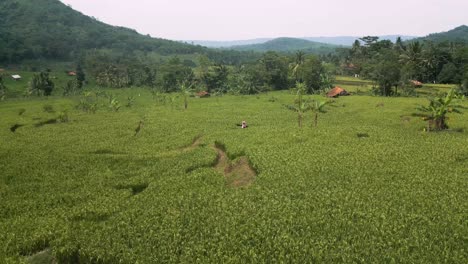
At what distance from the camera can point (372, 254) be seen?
61.8 feet

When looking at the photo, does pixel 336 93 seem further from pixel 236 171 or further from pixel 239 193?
pixel 239 193

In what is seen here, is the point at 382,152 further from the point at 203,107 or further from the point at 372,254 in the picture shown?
the point at 203,107

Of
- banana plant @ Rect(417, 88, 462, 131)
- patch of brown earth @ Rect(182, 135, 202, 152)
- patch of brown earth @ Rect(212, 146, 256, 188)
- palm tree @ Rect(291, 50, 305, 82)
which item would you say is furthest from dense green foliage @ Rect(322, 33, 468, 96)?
patch of brown earth @ Rect(212, 146, 256, 188)

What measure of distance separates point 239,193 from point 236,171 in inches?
293

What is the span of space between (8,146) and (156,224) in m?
30.9

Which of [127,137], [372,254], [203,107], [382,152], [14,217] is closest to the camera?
[372,254]

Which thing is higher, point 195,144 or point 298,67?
point 298,67

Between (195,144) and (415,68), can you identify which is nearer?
(195,144)

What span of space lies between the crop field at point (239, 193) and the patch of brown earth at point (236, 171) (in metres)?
0.19

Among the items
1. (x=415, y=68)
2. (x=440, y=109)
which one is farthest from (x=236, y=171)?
(x=415, y=68)

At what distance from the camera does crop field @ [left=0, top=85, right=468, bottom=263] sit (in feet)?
66.1

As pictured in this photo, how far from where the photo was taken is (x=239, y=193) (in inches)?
1110

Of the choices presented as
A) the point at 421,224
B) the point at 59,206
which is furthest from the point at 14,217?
the point at 421,224

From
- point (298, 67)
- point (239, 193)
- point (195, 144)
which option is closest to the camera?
point (239, 193)
